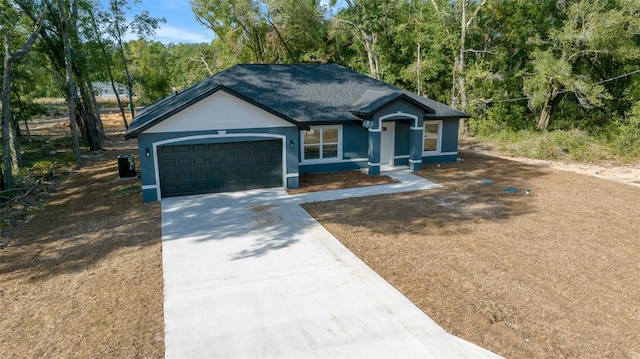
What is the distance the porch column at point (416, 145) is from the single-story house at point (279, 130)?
5cm

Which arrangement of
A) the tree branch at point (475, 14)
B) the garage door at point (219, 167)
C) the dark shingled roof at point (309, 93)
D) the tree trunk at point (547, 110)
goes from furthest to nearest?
the tree trunk at point (547, 110), the tree branch at point (475, 14), the dark shingled roof at point (309, 93), the garage door at point (219, 167)

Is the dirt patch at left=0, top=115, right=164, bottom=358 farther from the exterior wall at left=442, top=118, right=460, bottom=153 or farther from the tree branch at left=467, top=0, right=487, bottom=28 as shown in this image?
the tree branch at left=467, top=0, right=487, bottom=28

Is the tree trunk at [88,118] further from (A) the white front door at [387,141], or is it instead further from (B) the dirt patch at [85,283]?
(A) the white front door at [387,141]

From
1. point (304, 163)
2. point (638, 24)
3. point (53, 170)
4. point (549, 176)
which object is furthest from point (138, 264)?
point (638, 24)

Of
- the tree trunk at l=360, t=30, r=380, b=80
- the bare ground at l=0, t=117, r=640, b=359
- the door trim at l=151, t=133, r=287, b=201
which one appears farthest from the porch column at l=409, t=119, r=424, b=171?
the tree trunk at l=360, t=30, r=380, b=80

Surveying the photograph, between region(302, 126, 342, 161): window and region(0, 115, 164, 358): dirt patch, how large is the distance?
6.93 metres

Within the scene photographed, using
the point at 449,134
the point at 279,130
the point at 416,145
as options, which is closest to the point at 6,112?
the point at 279,130

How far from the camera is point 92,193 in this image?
15570 mm

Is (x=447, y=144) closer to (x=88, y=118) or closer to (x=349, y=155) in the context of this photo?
(x=349, y=155)

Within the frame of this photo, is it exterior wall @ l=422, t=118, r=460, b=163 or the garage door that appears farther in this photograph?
exterior wall @ l=422, t=118, r=460, b=163

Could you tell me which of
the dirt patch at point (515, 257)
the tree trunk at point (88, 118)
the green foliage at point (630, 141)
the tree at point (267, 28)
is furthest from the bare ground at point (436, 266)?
the tree at point (267, 28)

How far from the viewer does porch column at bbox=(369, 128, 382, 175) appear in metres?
17.0

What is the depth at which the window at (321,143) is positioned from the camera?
1741 cm

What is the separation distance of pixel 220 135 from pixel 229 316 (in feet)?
28.3
